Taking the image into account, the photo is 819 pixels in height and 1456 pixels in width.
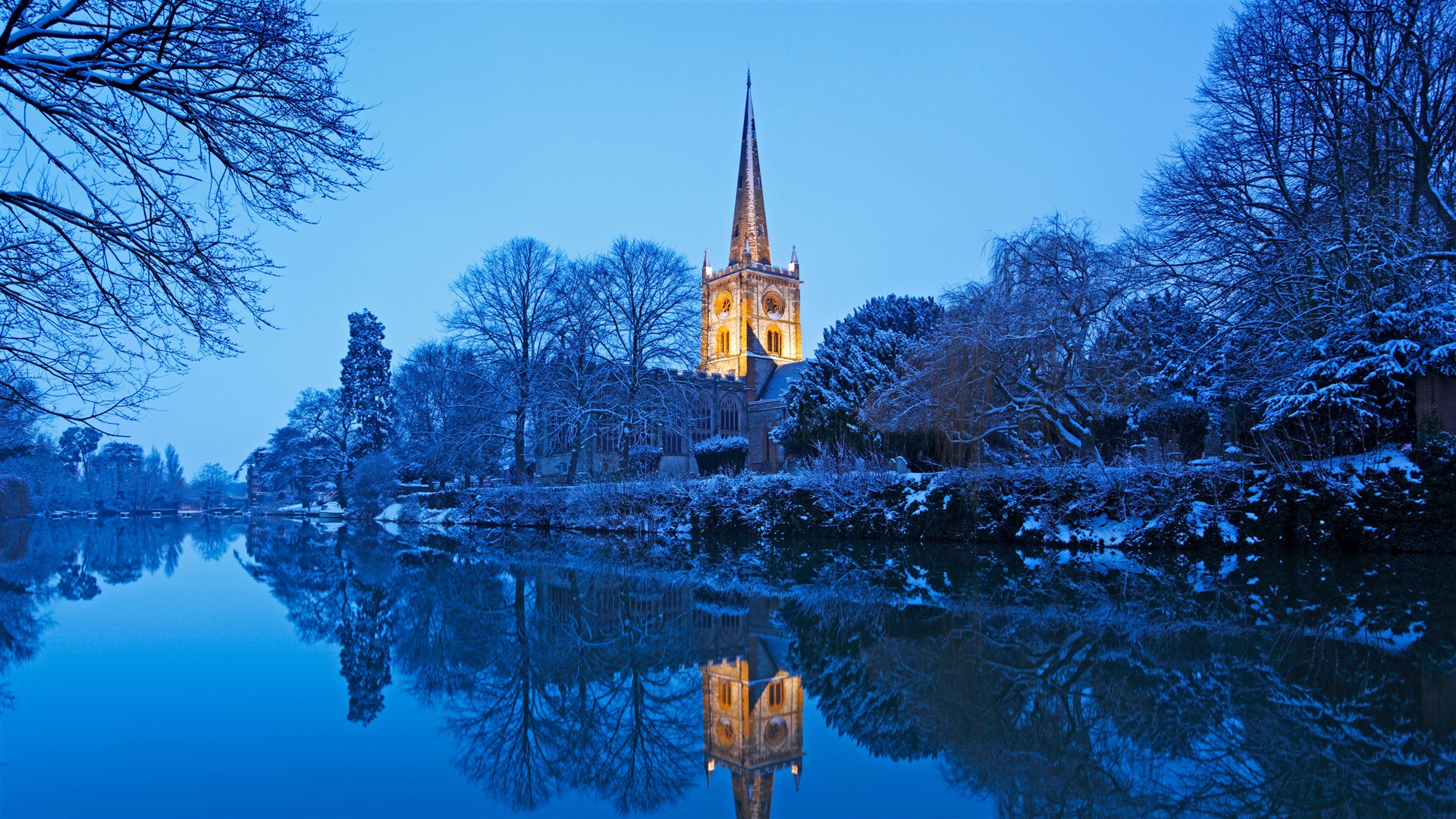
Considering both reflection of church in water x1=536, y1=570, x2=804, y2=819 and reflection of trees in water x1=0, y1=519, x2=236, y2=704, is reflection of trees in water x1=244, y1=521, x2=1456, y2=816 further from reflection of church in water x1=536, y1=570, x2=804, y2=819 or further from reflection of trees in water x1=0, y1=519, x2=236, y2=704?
reflection of trees in water x1=0, y1=519, x2=236, y2=704

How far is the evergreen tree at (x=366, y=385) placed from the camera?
4553cm

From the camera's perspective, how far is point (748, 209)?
67938mm

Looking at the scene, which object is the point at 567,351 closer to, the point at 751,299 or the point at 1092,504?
the point at 1092,504

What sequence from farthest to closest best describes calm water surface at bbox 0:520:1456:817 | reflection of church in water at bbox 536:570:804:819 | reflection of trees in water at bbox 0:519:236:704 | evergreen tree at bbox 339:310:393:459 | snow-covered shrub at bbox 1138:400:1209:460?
evergreen tree at bbox 339:310:393:459 < snow-covered shrub at bbox 1138:400:1209:460 < reflection of trees in water at bbox 0:519:236:704 < reflection of church in water at bbox 536:570:804:819 < calm water surface at bbox 0:520:1456:817

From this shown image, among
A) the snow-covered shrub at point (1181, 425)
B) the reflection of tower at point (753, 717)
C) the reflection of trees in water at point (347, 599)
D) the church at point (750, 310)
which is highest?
the church at point (750, 310)

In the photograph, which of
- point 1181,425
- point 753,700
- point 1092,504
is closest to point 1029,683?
point 753,700

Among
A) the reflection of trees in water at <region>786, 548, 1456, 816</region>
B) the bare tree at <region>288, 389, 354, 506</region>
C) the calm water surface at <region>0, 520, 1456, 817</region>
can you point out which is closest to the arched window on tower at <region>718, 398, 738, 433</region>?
the bare tree at <region>288, 389, 354, 506</region>

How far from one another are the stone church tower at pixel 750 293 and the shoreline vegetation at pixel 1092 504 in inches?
1687

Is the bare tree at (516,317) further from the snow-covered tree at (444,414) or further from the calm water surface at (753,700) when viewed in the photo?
the calm water surface at (753,700)

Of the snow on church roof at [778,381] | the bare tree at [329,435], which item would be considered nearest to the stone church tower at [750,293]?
the snow on church roof at [778,381]

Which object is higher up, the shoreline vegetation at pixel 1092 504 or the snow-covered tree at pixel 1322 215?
the snow-covered tree at pixel 1322 215

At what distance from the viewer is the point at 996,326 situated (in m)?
18.4

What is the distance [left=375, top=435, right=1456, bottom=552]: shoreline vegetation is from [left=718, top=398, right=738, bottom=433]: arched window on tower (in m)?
30.9

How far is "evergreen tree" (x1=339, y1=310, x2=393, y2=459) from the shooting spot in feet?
149
